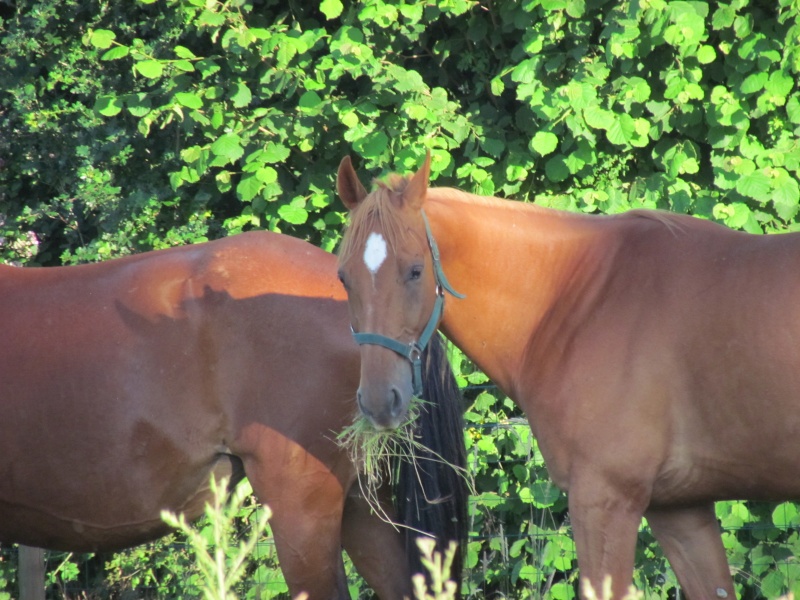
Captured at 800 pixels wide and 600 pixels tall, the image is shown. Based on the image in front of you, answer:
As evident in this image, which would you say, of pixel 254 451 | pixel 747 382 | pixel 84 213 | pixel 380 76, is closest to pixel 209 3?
pixel 380 76

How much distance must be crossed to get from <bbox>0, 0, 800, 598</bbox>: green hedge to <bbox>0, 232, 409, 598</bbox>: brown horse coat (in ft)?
5.01

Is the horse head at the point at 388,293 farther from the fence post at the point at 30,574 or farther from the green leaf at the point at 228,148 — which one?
the fence post at the point at 30,574

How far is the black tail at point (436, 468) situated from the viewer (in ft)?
12.4

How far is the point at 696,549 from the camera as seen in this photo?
3217mm

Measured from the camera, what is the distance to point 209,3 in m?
5.07

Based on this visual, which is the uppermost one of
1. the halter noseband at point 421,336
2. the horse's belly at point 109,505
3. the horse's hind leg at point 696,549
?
the halter noseband at point 421,336

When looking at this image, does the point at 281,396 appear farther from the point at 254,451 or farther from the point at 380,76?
the point at 380,76

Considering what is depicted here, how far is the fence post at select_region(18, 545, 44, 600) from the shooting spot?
471 cm

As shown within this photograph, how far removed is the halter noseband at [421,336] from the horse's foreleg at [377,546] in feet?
3.10

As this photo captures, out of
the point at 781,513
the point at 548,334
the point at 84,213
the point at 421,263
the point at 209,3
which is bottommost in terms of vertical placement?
the point at 781,513

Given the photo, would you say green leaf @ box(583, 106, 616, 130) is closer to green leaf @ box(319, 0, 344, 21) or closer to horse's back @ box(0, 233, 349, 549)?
green leaf @ box(319, 0, 344, 21)

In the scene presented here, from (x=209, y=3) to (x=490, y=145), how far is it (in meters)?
1.74

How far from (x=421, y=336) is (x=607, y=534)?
0.85 m

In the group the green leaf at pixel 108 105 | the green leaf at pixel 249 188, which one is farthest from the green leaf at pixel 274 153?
the green leaf at pixel 108 105
